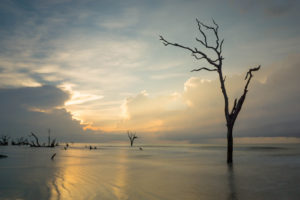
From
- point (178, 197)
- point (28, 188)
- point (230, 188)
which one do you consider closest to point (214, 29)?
point (230, 188)

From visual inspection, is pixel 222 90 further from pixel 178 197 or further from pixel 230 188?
A: pixel 178 197

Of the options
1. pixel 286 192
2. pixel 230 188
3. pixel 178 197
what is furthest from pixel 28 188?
pixel 286 192

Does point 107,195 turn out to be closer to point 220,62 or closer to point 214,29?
point 220,62

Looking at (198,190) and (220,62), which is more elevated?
(220,62)

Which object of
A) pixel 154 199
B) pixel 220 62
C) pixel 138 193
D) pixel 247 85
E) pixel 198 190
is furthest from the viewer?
pixel 220 62

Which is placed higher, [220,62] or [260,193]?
[220,62]

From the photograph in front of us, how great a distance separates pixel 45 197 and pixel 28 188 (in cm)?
174

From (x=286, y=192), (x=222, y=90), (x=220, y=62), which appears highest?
(x=220, y=62)

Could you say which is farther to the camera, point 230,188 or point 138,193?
point 230,188

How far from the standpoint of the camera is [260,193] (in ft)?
21.1

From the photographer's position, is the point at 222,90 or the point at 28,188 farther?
the point at 222,90

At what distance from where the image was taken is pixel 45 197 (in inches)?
230

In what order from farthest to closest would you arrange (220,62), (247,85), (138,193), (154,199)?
1. (220,62)
2. (247,85)
3. (138,193)
4. (154,199)

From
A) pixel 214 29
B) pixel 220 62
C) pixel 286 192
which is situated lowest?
pixel 286 192
